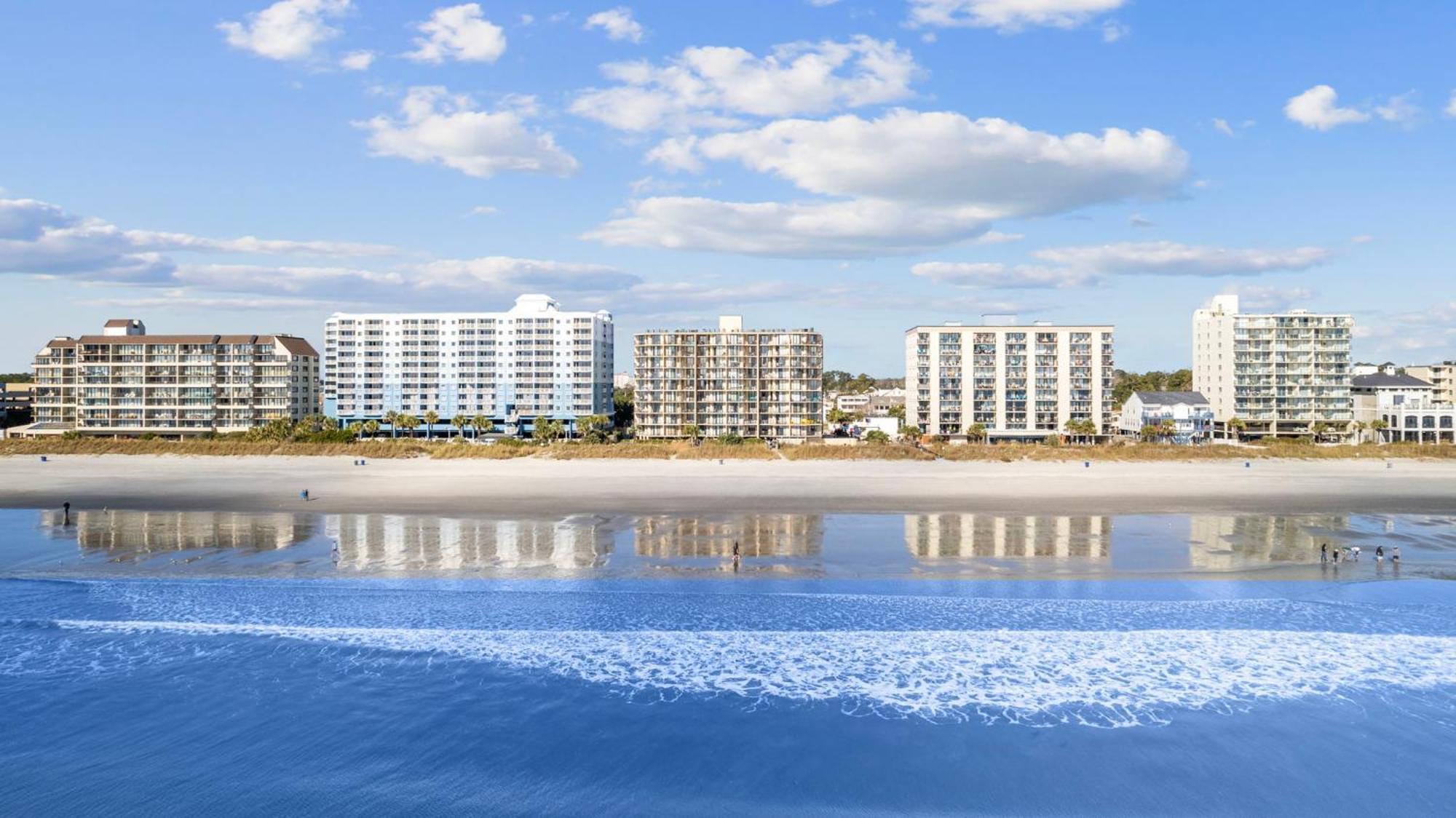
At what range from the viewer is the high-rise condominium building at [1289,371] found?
117250mm

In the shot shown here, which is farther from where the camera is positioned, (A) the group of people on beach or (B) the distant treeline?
(B) the distant treeline

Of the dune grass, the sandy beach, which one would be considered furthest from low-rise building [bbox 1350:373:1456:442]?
the dune grass

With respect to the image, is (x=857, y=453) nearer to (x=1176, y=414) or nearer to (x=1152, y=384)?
(x=1176, y=414)

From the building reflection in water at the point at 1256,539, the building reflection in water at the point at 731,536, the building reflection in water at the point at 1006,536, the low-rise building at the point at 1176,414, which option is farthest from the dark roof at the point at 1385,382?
the building reflection in water at the point at 731,536

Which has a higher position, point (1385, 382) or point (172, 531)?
point (1385, 382)

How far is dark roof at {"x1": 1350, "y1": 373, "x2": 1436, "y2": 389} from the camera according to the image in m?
124

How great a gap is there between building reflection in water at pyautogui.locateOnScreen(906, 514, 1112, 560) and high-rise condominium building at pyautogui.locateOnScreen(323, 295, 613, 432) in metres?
82.1

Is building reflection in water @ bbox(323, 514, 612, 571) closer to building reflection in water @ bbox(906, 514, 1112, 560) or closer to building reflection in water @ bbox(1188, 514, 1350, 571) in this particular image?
building reflection in water @ bbox(906, 514, 1112, 560)

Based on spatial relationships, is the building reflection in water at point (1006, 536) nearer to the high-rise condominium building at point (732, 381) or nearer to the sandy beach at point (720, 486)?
the sandy beach at point (720, 486)

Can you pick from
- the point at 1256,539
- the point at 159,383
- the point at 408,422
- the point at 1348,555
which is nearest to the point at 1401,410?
the point at 1256,539

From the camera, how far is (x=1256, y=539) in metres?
37.4

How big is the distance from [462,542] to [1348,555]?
1394 inches

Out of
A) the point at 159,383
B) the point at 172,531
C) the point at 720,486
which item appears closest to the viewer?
the point at 172,531

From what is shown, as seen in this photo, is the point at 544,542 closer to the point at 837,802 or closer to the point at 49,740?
the point at 49,740
